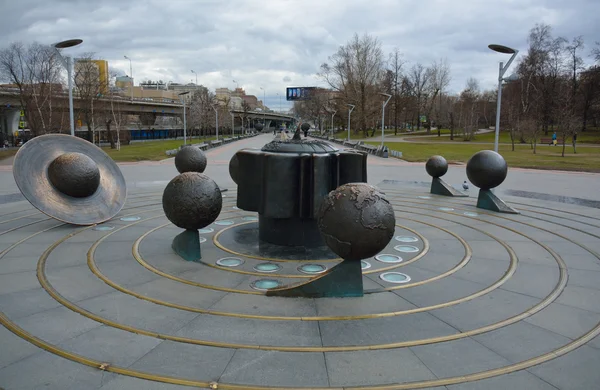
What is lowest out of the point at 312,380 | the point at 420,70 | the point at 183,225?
the point at 312,380

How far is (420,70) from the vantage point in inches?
3930

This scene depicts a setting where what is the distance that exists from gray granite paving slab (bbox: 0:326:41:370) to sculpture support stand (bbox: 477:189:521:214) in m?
12.4

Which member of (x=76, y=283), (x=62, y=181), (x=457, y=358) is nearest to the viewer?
(x=457, y=358)

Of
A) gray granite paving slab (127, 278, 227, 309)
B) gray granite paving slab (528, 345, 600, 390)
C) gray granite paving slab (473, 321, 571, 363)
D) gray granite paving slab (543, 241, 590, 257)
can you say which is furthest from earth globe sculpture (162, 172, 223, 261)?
gray granite paving slab (543, 241, 590, 257)

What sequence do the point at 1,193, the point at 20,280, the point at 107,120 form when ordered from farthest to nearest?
the point at 107,120 < the point at 1,193 < the point at 20,280

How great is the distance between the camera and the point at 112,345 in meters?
5.20

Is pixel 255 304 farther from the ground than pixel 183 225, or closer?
closer

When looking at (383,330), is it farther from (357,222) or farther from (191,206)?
(191,206)

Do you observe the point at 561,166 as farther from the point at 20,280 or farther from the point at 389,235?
the point at 20,280

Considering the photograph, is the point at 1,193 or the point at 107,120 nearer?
the point at 1,193

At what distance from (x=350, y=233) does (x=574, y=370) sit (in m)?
3.05

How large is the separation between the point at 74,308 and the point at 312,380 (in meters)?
3.74

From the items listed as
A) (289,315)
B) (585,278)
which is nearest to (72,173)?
(289,315)

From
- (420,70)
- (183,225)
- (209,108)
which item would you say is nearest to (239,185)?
(183,225)
